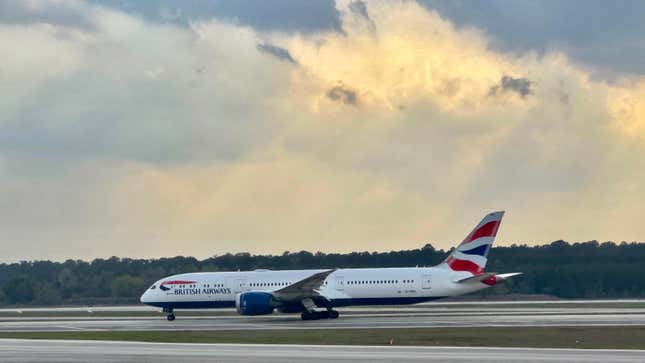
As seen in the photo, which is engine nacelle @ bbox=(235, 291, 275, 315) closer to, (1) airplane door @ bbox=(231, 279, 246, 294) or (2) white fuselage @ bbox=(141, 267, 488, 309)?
(2) white fuselage @ bbox=(141, 267, 488, 309)

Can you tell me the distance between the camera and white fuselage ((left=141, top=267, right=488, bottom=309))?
61.9 m

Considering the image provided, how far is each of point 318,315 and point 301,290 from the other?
1.94 m

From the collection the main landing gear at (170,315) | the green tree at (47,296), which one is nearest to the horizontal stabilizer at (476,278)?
the main landing gear at (170,315)

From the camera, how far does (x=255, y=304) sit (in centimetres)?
6141

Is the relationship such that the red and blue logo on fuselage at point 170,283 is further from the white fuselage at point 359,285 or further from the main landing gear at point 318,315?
the main landing gear at point 318,315

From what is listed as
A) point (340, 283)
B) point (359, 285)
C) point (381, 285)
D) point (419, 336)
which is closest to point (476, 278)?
point (381, 285)

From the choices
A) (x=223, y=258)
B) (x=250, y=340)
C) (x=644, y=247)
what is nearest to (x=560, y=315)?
(x=250, y=340)

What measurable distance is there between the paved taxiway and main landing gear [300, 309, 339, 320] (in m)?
20.6

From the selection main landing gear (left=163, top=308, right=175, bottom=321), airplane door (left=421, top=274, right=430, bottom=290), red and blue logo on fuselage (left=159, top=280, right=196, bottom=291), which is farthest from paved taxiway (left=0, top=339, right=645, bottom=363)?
red and blue logo on fuselage (left=159, top=280, right=196, bottom=291)

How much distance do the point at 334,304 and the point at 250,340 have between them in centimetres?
1880

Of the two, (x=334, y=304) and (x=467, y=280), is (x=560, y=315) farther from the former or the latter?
(x=334, y=304)

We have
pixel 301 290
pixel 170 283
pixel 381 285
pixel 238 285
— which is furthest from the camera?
pixel 170 283

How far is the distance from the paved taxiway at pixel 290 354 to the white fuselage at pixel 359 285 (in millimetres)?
21966

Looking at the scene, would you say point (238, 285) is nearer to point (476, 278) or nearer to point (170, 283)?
point (170, 283)
